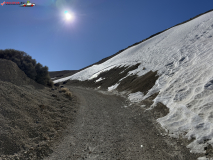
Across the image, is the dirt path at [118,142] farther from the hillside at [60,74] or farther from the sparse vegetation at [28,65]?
the hillside at [60,74]

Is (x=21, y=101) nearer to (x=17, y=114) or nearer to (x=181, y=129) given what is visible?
(x=17, y=114)

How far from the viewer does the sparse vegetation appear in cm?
1429

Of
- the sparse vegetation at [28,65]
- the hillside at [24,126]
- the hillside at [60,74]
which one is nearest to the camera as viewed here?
the hillside at [24,126]

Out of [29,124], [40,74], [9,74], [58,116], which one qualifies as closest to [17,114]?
[29,124]

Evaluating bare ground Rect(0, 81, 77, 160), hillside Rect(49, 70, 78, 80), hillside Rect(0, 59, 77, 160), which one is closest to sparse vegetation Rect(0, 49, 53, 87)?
hillside Rect(0, 59, 77, 160)

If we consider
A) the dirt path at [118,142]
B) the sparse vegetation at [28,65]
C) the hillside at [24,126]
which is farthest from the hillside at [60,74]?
the dirt path at [118,142]

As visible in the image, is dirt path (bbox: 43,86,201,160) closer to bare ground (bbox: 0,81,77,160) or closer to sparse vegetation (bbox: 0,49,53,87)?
bare ground (bbox: 0,81,77,160)

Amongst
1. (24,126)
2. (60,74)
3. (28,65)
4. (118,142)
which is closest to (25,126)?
(24,126)

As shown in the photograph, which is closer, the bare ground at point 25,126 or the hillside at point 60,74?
the bare ground at point 25,126

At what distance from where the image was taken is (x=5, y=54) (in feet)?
47.0

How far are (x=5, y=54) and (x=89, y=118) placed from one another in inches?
490

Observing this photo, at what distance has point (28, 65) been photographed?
1496 cm

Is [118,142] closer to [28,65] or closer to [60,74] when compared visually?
[28,65]

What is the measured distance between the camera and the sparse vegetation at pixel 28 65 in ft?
46.9
